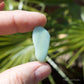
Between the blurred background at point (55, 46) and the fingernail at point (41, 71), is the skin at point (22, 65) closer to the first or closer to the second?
the fingernail at point (41, 71)

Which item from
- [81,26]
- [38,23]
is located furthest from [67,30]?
[38,23]

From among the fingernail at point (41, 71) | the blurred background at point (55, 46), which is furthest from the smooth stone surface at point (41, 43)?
the blurred background at point (55, 46)

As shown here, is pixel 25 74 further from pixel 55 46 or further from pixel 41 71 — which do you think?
pixel 55 46

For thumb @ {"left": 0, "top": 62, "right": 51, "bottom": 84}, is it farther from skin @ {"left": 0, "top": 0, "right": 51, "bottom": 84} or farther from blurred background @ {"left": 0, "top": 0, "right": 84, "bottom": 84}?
blurred background @ {"left": 0, "top": 0, "right": 84, "bottom": 84}

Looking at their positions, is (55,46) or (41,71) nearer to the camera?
(41,71)

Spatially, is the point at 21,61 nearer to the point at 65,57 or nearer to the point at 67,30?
the point at 67,30

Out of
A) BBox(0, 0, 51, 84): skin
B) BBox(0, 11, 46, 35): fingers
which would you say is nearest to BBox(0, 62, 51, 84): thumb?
BBox(0, 0, 51, 84): skin

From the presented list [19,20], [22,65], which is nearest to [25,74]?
[22,65]
